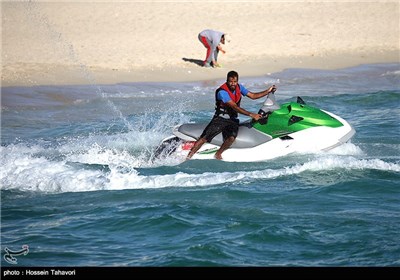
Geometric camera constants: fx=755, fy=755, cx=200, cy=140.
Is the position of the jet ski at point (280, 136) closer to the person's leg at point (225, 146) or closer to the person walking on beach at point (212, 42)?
the person's leg at point (225, 146)

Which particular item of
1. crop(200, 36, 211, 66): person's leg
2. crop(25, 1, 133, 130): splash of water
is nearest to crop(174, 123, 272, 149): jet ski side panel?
crop(25, 1, 133, 130): splash of water

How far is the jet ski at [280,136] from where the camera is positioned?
10.9 m

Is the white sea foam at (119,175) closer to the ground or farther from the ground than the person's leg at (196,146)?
closer to the ground

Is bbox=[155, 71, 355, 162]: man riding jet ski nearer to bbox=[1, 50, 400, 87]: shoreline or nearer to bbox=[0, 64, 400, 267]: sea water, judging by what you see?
bbox=[0, 64, 400, 267]: sea water

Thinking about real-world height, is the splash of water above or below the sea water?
above

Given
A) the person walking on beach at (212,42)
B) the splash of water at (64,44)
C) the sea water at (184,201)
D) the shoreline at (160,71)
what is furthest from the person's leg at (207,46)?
the sea water at (184,201)

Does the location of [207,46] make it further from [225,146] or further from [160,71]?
[225,146]

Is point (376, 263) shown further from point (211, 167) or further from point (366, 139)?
point (366, 139)

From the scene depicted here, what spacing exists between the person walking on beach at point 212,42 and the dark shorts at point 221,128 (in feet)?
29.6

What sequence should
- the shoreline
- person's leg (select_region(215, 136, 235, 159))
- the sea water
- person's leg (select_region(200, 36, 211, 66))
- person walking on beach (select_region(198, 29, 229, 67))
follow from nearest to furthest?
the sea water
person's leg (select_region(215, 136, 235, 159))
the shoreline
person walking on beach (select_region(198, 29, 229, 67))
person's leg (select_region(200, 36, 211, 66))

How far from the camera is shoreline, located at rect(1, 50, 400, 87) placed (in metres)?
18.8

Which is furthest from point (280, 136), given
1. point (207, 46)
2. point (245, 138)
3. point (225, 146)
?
point (207, 46)

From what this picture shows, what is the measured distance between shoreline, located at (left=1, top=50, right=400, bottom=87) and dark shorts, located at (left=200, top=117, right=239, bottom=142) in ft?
28.2

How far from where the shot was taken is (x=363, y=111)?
1583cm
